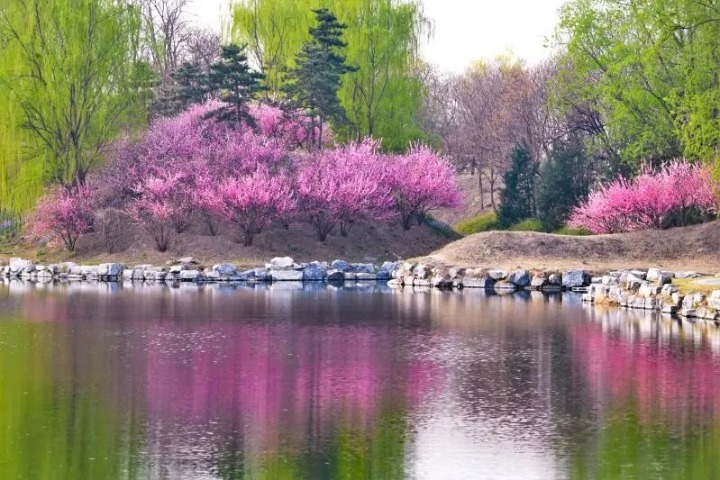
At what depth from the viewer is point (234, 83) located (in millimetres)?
54438

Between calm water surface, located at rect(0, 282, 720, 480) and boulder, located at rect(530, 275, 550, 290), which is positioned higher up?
boulder, located at rect(530, 275, 550, 290)

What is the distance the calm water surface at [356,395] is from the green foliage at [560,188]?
21.1 metres

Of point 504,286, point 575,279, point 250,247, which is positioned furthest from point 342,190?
point 575,279

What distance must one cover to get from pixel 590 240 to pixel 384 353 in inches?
860

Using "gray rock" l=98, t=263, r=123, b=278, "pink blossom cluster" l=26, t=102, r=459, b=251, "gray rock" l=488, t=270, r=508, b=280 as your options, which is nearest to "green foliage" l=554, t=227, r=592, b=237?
"pink blossom cluster" l=26, t=102, r=459, b=251

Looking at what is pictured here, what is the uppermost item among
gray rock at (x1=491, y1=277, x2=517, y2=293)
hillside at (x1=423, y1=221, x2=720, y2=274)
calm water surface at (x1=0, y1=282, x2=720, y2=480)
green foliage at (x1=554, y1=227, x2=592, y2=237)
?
green foliage at (x1=554, y1=227, x2=592, y2=237)

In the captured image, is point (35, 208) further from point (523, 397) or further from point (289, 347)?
point (523, 397)

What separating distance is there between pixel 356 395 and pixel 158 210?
32414 mm

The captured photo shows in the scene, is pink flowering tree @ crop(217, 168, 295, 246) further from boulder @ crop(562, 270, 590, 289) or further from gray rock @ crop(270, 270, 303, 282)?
boulder @ crop(562, 270, 590, 289)

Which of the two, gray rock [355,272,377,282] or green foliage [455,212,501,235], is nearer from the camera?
gray rock [355,272,377,282]

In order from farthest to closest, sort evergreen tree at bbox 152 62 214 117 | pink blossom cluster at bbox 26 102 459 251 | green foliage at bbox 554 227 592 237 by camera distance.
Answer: evergreen tree at bbox 152 62 214 117, pink blossom cluster at bbox 26 102 459 251, green foliage at bbox 554 227 592 237

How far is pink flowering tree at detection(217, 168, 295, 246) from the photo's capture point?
4897 centimetres

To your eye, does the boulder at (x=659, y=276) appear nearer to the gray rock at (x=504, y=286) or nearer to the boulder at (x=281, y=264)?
the gray rock at (x=504, y=286)

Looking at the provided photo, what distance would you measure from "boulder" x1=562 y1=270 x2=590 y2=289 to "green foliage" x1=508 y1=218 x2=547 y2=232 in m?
12.3
